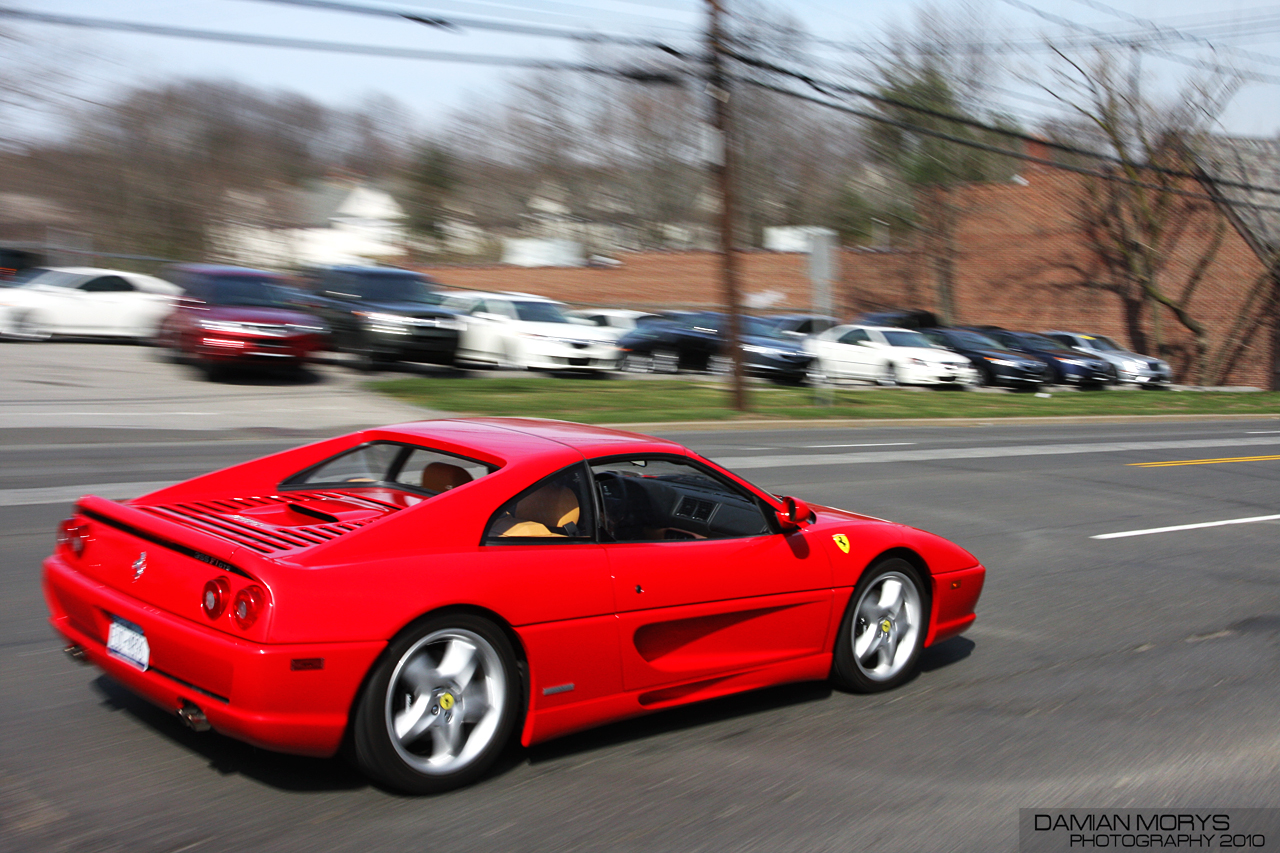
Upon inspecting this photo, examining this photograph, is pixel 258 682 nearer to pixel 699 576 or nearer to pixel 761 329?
pixel 699 576

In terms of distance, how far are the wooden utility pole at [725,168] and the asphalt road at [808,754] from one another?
11880mm

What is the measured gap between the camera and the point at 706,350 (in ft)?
90.9

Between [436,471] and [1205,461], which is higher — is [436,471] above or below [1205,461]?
above

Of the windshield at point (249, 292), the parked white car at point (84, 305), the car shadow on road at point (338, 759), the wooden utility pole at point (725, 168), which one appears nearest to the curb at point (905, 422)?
the wooden utility pole at point (725, 168)

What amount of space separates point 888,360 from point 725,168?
9885mm

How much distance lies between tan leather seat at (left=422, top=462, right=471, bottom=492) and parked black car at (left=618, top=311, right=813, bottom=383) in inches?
846

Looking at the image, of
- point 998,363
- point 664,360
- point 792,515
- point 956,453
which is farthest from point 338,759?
point 998,363

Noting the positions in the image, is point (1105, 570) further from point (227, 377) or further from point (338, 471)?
point (227, 377)

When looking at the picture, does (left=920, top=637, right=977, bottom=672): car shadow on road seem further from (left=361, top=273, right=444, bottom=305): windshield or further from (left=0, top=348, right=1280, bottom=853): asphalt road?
(left=361, top=273, right=444, bottom=305): windshield

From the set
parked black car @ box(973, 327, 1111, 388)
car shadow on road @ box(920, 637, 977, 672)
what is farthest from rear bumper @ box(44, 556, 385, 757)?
parked black car @ box(973, 327, 1111, 388)

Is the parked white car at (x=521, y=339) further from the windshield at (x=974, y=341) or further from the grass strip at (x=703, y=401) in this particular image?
the windshield at (x=974, y=341)

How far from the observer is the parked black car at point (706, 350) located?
2684cm

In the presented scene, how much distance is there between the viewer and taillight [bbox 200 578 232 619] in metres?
3.78

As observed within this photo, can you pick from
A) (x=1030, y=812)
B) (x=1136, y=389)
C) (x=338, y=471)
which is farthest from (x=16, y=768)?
(x=1136, y=389)
